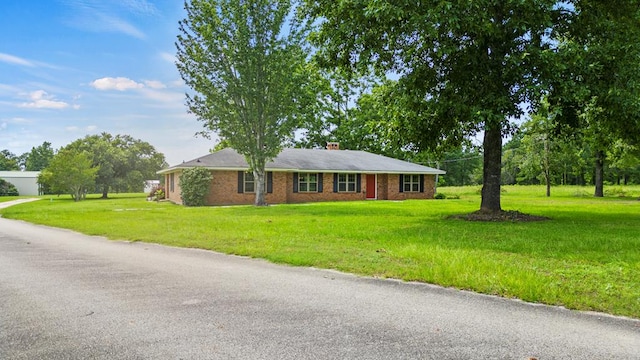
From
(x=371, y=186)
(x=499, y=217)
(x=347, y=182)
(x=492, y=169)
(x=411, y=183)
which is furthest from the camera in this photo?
(x=411, y=183)

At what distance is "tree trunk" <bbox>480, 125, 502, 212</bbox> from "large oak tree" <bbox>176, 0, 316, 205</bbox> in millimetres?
9444

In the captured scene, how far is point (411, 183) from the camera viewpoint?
30.5m

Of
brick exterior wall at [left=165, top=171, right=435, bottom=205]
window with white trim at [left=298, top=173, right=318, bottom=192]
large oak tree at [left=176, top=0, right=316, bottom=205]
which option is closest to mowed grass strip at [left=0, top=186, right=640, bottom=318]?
large oak tree at [left=176, top=0, right=316, bottom=205]

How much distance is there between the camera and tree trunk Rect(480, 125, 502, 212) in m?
13.9

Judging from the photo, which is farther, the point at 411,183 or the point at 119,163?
the point at 119,163

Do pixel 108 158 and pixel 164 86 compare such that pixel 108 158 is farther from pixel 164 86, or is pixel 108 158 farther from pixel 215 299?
pixel 215 299

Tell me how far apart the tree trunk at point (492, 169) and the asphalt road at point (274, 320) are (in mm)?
9470

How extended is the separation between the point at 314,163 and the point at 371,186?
4248mm

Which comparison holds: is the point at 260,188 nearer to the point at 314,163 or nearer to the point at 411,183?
the point at 314,163

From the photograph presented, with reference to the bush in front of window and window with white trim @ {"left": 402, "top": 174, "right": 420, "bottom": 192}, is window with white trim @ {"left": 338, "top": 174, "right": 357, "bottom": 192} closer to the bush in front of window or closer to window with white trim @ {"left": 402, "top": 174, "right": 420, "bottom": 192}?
window with white trim @ {"left": 402, "top": 174, "right": 420, "bottom": 192}

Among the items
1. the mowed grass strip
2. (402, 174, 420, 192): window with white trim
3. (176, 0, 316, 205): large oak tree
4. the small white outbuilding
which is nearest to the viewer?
the mowed grass strip

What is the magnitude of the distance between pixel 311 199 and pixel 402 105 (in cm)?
1527

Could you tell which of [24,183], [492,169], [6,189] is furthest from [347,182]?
[24,183]

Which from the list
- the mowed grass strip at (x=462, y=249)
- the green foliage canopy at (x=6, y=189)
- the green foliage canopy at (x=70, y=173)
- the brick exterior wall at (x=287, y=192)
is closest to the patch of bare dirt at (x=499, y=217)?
the mowed grass strip at (x=462, y=249)
